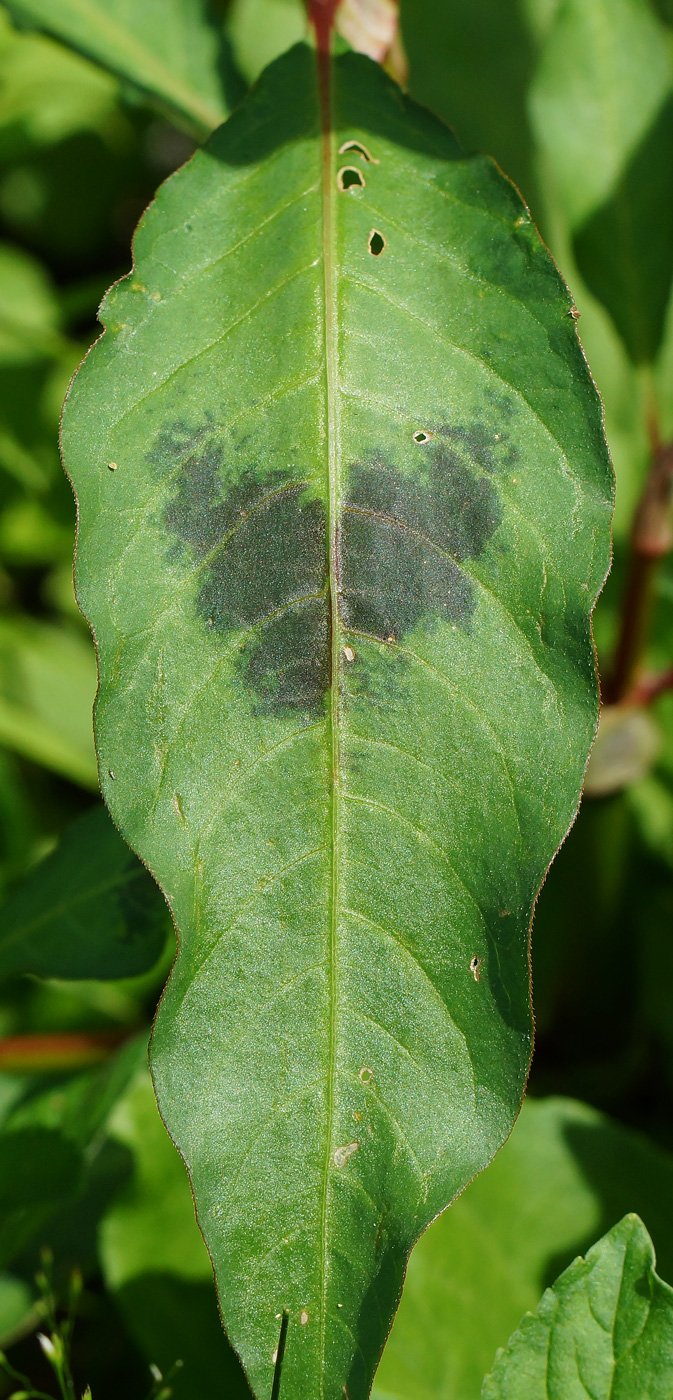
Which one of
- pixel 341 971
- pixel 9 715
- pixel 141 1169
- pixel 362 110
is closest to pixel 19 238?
pixel 9 715

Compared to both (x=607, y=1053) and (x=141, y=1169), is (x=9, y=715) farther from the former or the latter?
(x=607, y=1053)

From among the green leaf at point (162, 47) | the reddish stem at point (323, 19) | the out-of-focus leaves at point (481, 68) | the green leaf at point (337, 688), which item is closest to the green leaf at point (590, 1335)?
the green leaf at point (337, 688)

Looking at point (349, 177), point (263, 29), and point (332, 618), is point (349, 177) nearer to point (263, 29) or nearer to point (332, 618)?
point (332, 618)

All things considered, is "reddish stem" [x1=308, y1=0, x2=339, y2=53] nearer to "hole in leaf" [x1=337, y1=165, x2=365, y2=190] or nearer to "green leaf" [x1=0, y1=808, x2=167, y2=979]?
"hole in leaf" [x1=337, y1=165, x2=365, y2=190]

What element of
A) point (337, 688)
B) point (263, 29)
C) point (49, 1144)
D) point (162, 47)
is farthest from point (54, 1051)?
point (263, 29)

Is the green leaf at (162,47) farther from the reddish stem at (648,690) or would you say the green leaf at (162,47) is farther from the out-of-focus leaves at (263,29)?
the reddish stem at (648,690)

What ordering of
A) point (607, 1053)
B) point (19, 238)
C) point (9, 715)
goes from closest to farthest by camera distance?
point (607, 1053) → point (9, 715) → point (19, 238)
